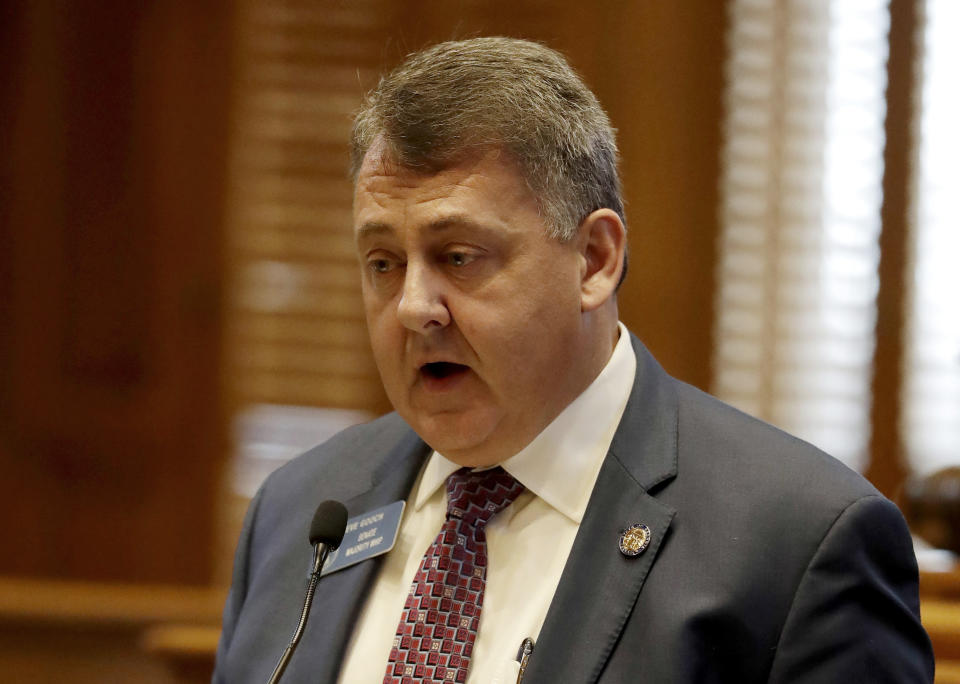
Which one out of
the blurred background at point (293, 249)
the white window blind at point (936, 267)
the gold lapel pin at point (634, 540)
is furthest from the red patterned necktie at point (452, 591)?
the white window blind at point (936, 267)

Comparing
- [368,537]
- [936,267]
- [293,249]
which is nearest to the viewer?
[368,537]

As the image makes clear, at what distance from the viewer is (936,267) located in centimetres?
344

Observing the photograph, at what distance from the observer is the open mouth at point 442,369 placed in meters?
1.70

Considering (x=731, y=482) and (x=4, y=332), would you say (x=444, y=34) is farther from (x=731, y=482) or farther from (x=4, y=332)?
(x=731, y=482)

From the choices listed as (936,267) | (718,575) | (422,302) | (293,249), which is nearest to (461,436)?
(422,302)

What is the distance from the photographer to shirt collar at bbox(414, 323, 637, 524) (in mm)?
1713

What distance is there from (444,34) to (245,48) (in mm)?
653

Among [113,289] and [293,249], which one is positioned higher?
[293,249]

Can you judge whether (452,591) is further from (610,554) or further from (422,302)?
(422,302)

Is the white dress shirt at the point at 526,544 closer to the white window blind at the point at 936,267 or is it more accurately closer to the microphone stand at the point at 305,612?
the microphone stand at the point at 305,612

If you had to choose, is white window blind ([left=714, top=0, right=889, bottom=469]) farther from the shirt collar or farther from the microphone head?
the microphone head

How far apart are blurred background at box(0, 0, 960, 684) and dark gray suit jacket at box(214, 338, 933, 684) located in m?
1.70

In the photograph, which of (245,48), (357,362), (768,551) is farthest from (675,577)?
(245,48)

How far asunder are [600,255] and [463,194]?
0.27 metres
